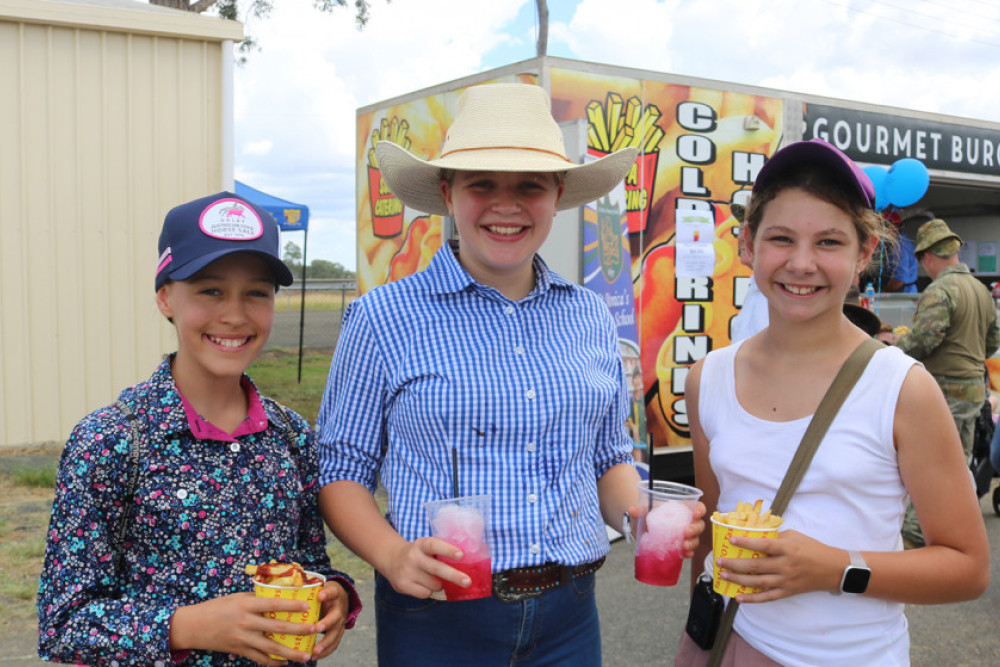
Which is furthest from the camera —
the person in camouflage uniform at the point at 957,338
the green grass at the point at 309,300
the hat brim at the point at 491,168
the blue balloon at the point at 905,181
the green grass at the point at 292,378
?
the green grass at the point at 309,300

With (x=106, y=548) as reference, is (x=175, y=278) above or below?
above

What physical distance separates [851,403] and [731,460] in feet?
0.92

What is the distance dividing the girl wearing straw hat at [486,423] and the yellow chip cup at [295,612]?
0.19m

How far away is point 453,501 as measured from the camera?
5.51ft

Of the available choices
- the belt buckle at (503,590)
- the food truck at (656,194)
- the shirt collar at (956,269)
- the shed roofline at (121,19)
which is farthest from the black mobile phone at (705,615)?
the shed roofline at (121,19)

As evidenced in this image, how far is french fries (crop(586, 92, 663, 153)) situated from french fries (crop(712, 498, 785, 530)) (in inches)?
173

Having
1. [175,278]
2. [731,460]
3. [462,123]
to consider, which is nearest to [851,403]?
[731,460]

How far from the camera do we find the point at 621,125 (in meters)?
5.97

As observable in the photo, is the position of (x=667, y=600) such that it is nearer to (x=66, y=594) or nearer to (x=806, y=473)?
(x=806, y=473)

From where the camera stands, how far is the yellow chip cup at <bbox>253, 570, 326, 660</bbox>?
153cm

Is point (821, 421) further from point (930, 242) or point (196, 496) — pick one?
point (930, 242)

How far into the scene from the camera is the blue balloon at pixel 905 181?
7293mm

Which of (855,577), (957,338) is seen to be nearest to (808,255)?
(855,577)

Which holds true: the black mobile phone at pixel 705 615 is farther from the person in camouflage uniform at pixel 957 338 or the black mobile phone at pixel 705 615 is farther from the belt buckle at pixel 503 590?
the person in camouflage uniform at pixel 957 338
